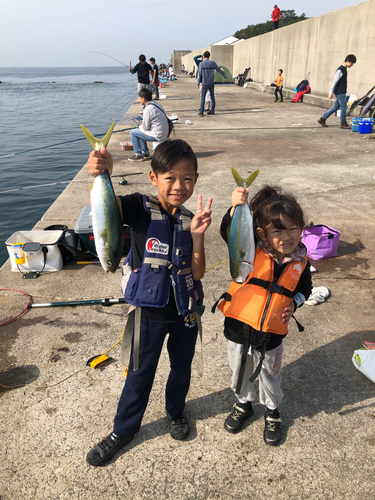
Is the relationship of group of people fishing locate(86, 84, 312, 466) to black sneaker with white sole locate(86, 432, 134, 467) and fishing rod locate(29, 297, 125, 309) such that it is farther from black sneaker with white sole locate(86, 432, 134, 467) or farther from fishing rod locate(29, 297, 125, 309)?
fishing rod locate(29, 297, 125, 309)

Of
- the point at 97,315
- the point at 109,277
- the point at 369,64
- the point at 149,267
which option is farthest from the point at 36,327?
the point at 369,64

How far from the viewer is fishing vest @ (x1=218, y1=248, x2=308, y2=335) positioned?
2.21 meters

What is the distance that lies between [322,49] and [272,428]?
19.5 metres

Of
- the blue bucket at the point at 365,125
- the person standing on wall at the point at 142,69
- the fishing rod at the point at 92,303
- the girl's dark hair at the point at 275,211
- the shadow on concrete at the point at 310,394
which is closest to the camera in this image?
the girl's dark hair at the point at 275,211

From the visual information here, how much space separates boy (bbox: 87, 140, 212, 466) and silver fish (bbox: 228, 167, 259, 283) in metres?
0.16

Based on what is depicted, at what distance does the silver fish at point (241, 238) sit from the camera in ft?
6.06

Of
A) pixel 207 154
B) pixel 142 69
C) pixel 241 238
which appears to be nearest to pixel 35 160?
pixel 142 69

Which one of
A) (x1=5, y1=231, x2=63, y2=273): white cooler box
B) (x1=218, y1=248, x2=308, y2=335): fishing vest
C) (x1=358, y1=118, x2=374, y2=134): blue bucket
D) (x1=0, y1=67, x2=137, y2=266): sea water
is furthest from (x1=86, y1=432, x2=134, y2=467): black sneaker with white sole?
(x1=358, y1=118, x2=374, y2=134): blue bucket

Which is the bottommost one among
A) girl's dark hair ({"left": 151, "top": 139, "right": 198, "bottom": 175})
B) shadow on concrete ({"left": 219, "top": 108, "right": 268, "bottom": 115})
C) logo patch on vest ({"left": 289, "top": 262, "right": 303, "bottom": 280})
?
logo patch on vest ({"left": 289, "top": 262, "right": 303, "bottom": 280})

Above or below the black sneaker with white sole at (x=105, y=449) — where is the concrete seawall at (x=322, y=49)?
above

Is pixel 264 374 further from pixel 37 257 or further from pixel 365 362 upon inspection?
pixel 37 257

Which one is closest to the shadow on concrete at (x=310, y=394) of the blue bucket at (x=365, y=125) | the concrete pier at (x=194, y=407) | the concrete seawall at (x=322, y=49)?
the concrete pier at (x=194, y=407)

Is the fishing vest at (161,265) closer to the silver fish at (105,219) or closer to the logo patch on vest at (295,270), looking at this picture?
the silver fish at (105,219)

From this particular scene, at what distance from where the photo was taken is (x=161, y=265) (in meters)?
1.99
